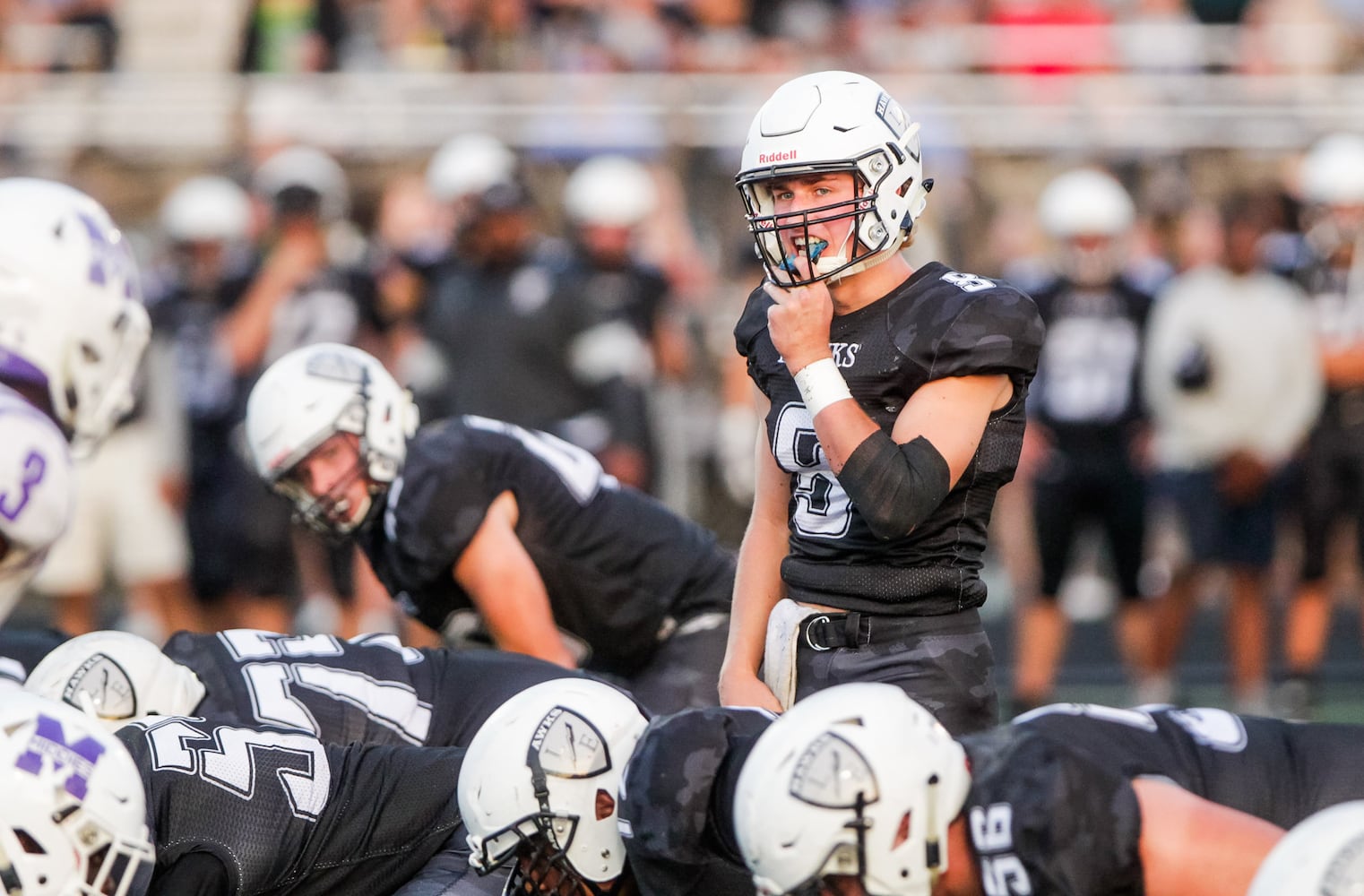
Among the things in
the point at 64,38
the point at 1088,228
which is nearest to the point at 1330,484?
the point at 1088,228

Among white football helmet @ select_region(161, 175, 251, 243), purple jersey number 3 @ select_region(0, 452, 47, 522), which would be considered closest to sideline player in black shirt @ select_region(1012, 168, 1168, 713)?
white football helmet @ select_region(161, 175, 251, 243)

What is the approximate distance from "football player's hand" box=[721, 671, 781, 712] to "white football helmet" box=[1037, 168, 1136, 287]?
4.53m

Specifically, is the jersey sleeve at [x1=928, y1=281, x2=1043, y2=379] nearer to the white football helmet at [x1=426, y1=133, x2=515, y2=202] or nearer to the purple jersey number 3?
the purple jersey number 3

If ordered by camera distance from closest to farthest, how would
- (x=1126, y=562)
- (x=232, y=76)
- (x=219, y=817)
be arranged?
(x=219, y=817)
(x=1126, y=562)
(x=232, y=76)

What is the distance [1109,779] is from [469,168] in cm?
646

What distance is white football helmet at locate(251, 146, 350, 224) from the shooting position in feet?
27.9

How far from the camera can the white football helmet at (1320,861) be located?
2.55m

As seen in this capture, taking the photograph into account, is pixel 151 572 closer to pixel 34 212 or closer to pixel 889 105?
pixel 34 212

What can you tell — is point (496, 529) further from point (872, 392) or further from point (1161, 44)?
point (1161, 44)

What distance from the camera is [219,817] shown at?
3.36 metres

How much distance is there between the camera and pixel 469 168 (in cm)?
882

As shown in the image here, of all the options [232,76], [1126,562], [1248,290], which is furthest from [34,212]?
[232,76]

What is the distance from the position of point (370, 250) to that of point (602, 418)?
2.01 metres

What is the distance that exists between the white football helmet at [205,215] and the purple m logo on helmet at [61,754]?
596 centimetres
